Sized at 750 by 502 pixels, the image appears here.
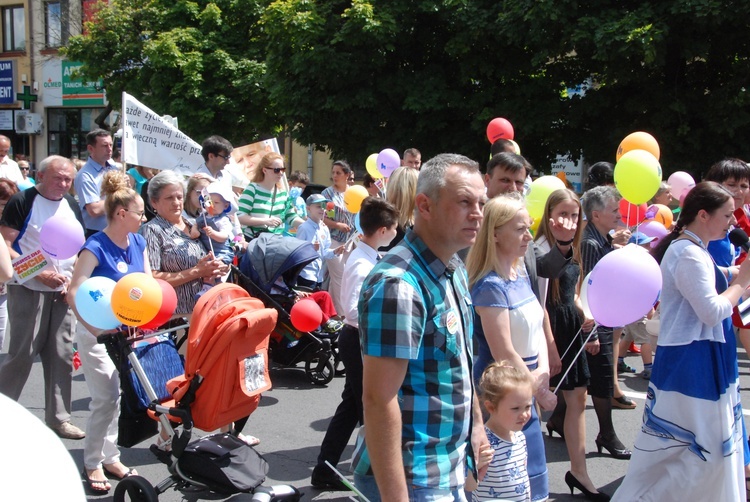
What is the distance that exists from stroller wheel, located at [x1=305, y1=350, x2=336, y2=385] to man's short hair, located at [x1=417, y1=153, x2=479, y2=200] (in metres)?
4.52

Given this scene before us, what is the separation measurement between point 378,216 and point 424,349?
2.30 meters

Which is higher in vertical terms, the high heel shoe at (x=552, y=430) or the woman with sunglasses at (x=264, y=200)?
the woman with sunglasses at (x=264, y=200)

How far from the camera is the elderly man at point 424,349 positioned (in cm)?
222

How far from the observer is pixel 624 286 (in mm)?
3799

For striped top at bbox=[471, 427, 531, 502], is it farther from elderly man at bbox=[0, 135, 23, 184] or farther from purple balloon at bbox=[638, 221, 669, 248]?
elderly man at bbox=[0, 135, 23, 184]

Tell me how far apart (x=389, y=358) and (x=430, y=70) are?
13.4 meters

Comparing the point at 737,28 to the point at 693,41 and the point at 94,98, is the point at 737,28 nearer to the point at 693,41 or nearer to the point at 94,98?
the point at 693,41

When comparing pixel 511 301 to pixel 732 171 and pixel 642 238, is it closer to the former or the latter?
pixel 732 171

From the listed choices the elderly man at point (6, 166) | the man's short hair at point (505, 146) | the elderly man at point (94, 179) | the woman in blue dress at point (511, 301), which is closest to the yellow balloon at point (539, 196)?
the man's short hair at point (505, 146)

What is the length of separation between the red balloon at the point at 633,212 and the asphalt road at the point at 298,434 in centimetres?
154

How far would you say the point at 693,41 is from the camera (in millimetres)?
12320

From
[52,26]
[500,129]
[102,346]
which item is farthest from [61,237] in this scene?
Answer: [52,26]

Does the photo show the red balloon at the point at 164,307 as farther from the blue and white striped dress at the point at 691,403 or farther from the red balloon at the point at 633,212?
the red balloon at the point at 633,212

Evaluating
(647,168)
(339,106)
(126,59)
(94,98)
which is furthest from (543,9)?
(94,98)
